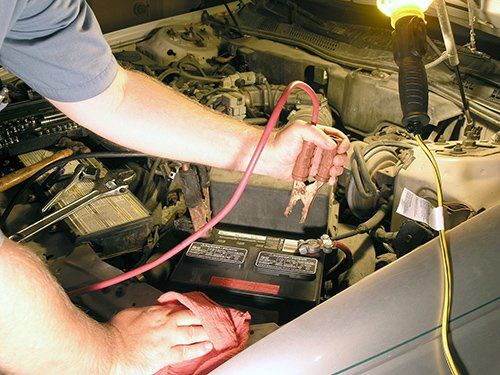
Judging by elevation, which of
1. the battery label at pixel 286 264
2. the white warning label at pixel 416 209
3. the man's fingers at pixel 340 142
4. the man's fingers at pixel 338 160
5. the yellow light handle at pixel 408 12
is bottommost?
the battery label at pixel 286 264

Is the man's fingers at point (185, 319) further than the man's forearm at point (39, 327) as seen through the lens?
Yes

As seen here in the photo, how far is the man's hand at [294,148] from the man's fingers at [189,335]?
0.38 metres

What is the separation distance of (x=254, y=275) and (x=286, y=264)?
0.07 m

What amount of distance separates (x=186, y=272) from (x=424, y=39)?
68cm

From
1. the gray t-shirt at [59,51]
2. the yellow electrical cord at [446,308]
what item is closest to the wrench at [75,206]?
the gray t-shirt at [59,51]

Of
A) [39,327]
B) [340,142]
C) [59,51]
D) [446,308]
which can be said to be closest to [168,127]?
[59,51]

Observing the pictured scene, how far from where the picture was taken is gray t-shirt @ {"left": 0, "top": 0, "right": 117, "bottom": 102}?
82cm

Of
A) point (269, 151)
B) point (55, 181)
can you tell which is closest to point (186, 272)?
point (269, 151)

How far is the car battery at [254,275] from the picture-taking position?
0.95 metres

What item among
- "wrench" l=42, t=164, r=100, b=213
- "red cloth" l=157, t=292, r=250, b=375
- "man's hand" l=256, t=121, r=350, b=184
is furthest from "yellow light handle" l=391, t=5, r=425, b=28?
"wrench" l=42, t=164, r=100, b=213

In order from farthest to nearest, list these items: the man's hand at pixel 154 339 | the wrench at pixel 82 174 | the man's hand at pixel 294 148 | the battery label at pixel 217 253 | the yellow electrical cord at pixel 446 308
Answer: the wrench at pixel 82 174
the battery label at pixel 217 253
the man's hand at pixel 294 148
the man's hand at pixel 154 339
the yellow electrical cord at pixel 446 308

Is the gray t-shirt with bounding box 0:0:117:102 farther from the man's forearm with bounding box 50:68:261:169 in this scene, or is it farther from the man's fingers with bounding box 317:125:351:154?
the man's fingers with bounding box 317:125:351:154

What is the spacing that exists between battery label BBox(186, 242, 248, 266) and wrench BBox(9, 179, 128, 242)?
27cm

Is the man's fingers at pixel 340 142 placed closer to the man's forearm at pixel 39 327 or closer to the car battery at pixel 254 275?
the car battery at pixel 254 275
